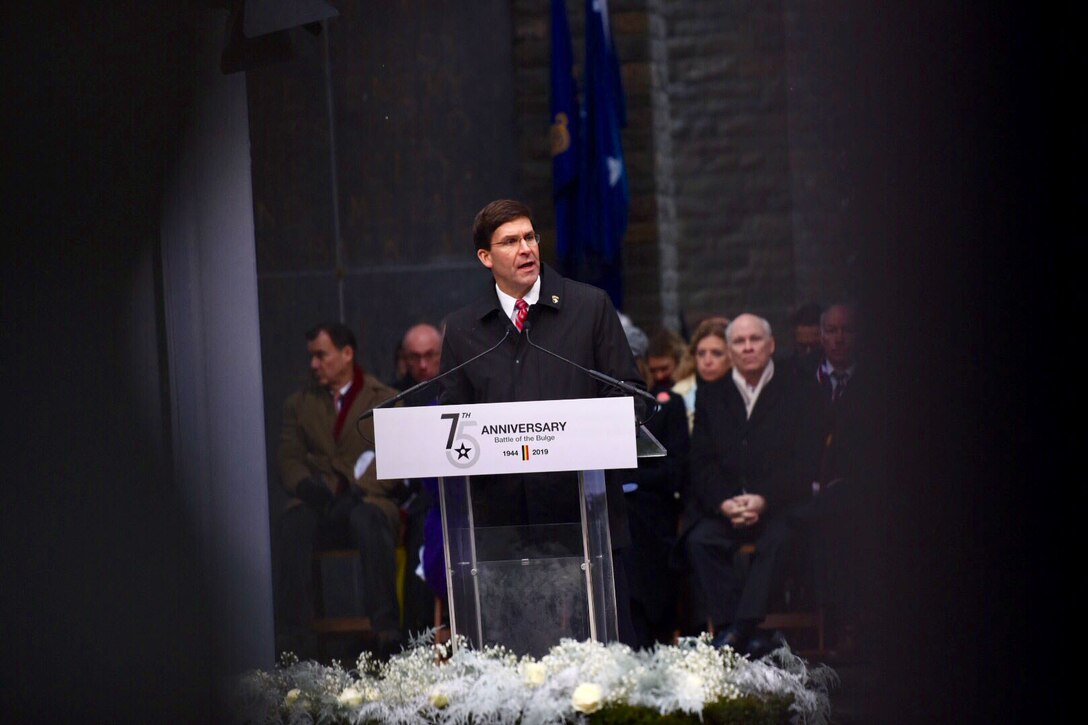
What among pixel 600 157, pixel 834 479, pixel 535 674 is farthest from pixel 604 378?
pixel 600 157

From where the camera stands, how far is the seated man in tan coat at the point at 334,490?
5.70 meters

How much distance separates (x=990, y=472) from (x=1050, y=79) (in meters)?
0.80

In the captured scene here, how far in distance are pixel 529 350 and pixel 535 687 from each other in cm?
91

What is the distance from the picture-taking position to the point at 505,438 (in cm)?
373

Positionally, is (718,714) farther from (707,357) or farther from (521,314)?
(707,357)

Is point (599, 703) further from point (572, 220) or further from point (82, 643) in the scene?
point (572, 220)

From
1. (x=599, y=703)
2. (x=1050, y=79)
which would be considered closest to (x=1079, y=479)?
(x=1050, y=79)

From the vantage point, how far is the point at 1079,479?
9.54 feet

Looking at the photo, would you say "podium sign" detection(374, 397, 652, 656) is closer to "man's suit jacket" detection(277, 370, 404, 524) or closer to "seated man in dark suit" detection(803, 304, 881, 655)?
"seated man in dark suit" detection(803, 304, 881, 655)

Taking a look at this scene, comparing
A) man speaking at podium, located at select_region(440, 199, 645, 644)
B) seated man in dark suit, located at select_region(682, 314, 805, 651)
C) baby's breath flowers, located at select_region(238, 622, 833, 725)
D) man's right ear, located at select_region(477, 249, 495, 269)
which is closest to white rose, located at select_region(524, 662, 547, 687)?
baby's breath flowers, located at select_region(238, 622, 833, 725)

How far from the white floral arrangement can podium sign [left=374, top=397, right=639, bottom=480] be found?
48cm

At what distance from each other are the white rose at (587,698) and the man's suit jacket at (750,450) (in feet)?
6.23

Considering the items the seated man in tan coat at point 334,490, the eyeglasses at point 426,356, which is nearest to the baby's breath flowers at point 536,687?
the seated man in tan coat at point 334,490

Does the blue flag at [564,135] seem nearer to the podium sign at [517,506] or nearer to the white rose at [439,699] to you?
the podium sign at [517,506]
